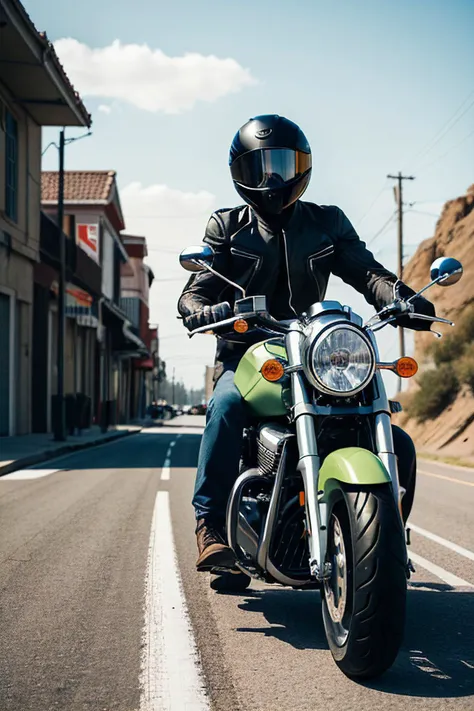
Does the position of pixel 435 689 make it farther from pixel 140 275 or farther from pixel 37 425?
pixel 140 275

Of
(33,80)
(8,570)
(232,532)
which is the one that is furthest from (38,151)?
(232,532)

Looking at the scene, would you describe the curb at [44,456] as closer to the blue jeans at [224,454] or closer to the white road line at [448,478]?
the white road line at [448,478]

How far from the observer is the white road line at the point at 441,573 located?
207 inches

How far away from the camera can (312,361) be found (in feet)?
11.5

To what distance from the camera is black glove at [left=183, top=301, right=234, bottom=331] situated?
389 cm

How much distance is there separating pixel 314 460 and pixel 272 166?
4.99 ft

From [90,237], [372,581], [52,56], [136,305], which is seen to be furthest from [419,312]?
[136,305]

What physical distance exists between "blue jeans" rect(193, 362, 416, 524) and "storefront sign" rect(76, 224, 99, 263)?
40.6 meters

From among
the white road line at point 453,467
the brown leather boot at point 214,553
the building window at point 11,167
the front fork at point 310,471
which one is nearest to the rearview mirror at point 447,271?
the front fork at point 310,471

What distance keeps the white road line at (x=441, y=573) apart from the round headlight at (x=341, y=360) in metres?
2.23

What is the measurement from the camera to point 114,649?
3.78 m

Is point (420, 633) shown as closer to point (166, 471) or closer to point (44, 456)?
point (166, 471)

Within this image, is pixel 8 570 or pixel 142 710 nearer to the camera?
pixel 142 710

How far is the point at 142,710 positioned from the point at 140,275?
232ft
